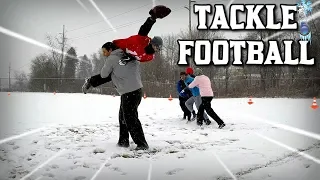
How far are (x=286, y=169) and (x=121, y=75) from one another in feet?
6.55

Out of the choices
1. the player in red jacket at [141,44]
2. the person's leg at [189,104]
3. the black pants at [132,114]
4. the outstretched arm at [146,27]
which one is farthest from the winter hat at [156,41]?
the person's leg at [189,104]

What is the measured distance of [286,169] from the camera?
277 centimetres

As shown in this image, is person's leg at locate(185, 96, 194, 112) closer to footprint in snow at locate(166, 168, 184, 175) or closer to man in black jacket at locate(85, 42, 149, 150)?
man in black jacket at locate(85, 42, 149, 150)

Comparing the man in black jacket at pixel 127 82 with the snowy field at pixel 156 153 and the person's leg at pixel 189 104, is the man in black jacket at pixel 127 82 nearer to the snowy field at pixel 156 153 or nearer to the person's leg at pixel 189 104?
the snowy field at pixel 156 153

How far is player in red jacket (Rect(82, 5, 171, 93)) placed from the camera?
9.36 ft

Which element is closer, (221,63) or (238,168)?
(238,168)

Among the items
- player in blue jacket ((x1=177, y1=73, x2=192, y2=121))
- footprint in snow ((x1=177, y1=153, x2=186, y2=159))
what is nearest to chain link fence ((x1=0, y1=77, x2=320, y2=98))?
player in blue jacket ((x1=177, y1=73, x2=192, y2=121))

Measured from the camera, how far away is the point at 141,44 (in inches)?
124

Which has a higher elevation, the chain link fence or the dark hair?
the dark hair

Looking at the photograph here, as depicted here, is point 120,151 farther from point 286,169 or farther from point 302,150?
point 302,150

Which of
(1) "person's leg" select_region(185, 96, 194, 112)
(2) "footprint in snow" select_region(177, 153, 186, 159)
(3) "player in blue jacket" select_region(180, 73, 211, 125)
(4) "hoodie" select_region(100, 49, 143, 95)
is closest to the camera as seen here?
(2) "footprint in snow" select_region(177, 153, 186, 159)

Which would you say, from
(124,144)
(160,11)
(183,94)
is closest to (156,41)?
(160,11)

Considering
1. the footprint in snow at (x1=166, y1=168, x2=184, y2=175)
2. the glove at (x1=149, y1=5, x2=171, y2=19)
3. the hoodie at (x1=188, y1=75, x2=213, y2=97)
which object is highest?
the glove at (x1=149, y1=5, x2=171, y2=19)

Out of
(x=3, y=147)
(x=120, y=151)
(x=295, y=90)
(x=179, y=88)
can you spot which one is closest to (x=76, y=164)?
(x=120, y=151)
